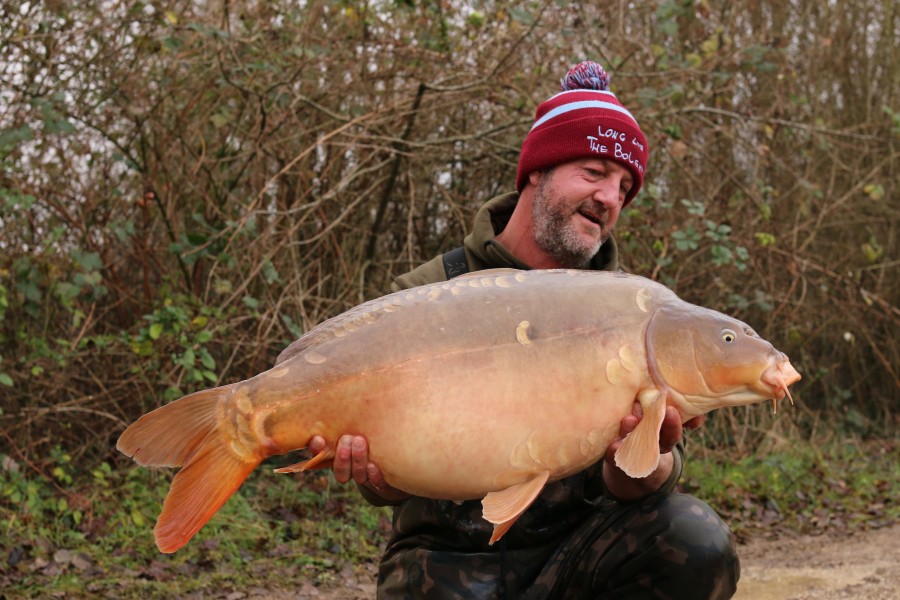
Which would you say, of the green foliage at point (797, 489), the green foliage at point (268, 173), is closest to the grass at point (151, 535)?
the green foliage at point (268, 173)

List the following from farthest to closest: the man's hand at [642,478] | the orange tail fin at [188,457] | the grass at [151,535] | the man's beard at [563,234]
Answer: the grass at [151,535]
the man's beard at [563,234]
the man's hand at [642,478]
the orange tail fin at [188,457]

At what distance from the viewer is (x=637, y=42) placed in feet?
15.3

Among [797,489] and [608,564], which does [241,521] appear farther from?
[797,489]

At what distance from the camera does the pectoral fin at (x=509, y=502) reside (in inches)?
64.6

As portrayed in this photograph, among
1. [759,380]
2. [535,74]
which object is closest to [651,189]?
[535,74]

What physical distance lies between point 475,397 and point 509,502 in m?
→ 0.17

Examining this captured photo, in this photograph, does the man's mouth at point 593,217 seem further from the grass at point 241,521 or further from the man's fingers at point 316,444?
the grass at point 241,521

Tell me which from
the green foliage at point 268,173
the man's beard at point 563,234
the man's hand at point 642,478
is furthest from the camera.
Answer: the green foliage at point 268,173

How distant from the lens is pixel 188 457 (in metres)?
1.66

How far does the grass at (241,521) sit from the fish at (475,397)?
157 centimetres

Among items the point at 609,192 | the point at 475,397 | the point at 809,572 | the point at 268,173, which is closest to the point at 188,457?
the point at 475,397

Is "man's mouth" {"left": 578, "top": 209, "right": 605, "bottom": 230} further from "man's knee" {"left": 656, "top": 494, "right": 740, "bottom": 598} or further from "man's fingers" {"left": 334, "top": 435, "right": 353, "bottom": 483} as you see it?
"man's fingers" {"left": 334, "top": 435, "right": 353, "bottom": 483}

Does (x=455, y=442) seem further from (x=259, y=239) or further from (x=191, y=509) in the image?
(x=259, y=239)

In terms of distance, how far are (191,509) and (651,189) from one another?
306 centimetres
